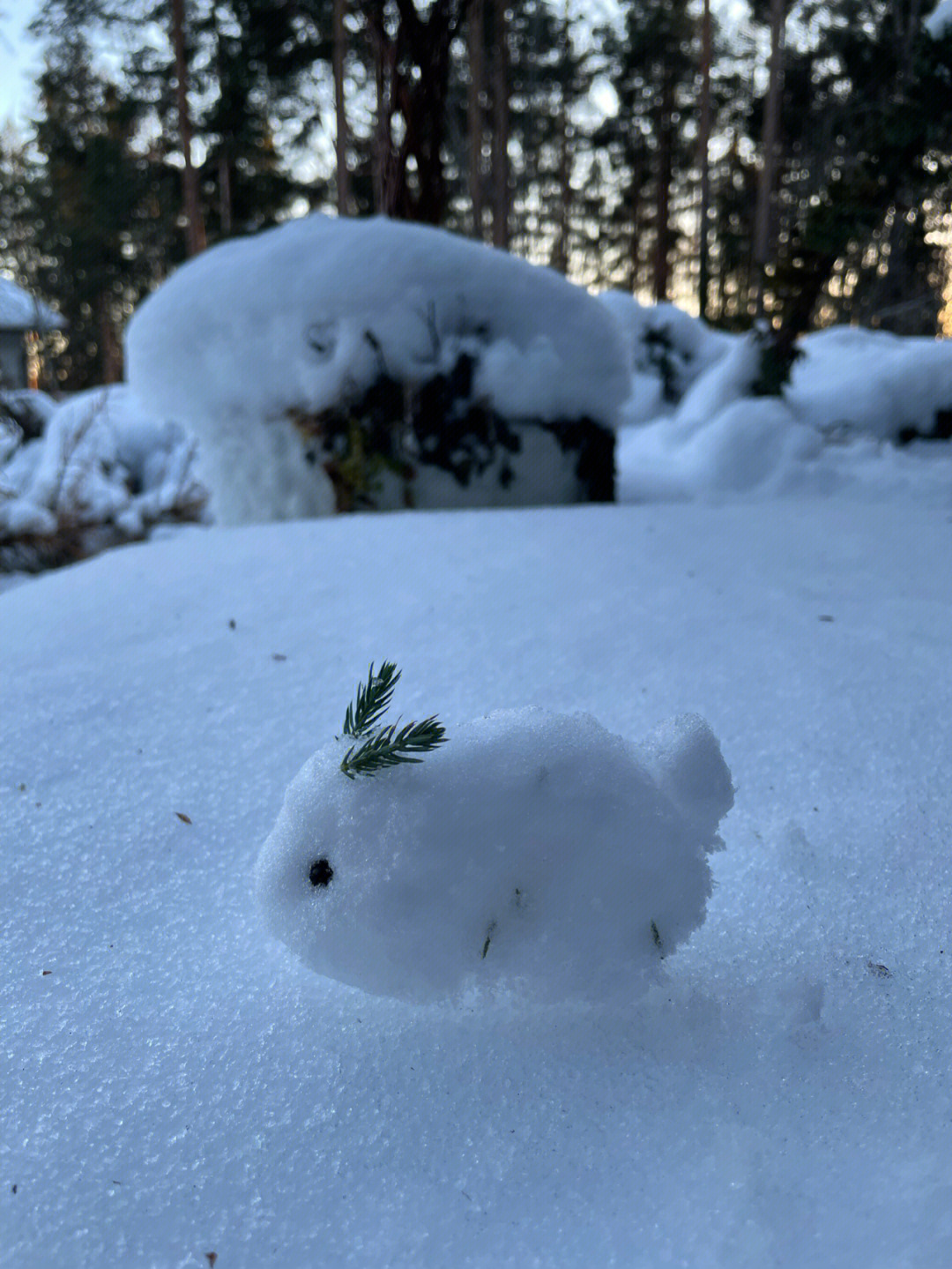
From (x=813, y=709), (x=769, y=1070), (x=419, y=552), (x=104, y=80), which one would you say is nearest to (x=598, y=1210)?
(x=769, y=1070)

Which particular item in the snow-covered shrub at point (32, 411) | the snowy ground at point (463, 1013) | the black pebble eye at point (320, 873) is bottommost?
the snowy ground at point (463, 1013)

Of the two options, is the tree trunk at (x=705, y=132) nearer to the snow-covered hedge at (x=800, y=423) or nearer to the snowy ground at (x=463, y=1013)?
the snow-covered hedge at (x=800, y=423)

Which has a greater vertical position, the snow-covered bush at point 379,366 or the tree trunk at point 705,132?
the tree trunk at point 705,132

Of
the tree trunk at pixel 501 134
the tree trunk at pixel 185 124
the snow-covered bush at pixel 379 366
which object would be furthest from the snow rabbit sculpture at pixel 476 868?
the tree trunk at pixel 501 134

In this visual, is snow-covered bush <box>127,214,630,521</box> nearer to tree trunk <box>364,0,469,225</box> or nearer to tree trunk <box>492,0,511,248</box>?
tree trunk <box>364,0,469,225</box>

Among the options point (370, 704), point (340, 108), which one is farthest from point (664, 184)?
point (370, 704)

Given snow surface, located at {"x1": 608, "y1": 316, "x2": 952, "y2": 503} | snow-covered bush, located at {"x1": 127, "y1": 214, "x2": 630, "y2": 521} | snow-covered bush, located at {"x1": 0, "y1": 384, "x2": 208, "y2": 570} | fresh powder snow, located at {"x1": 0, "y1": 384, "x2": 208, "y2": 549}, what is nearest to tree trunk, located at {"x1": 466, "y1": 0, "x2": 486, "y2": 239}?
fresh powder snow, located at {"x1": 0, "y1": 384, "x2": 208, "y2": 549}

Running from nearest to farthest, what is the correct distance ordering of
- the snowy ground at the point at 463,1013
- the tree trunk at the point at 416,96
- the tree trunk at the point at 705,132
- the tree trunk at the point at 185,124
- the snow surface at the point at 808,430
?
the snowy ground at the point at 463,1013
the snow surface at the point at 808,430
the tree trunk at the point at 416,96
the tree trunk at the point at 185,124
the tree trunk at the point at 705,132

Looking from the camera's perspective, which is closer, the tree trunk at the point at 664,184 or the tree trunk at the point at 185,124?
the tree trunk at the point at 185,124
